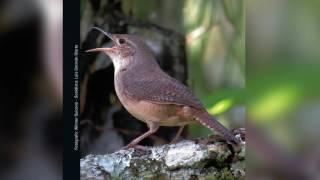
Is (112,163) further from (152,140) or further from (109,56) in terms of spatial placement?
(109,56)

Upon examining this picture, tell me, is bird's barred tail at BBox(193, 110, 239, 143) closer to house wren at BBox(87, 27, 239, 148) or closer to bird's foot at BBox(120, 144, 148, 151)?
house wren at BBox(87, 27, 239, 148)

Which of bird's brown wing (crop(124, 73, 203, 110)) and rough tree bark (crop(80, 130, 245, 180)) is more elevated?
bird's brown wing (crop(124, 73, 203, 110))

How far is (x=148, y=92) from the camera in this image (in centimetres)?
241

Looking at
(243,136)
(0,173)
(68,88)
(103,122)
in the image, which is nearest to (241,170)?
(243,136)

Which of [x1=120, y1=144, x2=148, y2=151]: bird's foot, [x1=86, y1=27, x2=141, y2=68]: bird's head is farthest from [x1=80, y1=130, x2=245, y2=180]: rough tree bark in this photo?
[x1=86, y1=27, x2=141, y2=68]: bird's head

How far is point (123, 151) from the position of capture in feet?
8.03

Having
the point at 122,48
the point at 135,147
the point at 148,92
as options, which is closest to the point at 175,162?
the point at 135,147

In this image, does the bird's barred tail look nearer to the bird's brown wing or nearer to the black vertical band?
the bird's brown wing

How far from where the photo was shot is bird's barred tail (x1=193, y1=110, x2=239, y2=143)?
95.3 inches

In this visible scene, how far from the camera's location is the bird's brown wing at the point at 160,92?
241 centimetres

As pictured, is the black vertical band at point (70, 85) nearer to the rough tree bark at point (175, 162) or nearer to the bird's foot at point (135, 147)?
the rough tree bark at point (175, 162)

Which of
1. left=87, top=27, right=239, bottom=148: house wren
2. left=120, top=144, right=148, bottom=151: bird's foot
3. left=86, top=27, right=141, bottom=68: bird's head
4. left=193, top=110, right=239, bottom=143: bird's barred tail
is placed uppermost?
left=86, top=27, right=141, bottom=68: bird's head

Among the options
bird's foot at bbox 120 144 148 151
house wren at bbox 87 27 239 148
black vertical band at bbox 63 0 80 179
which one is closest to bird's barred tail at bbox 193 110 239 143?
house wren at bbox 87 27 239 148

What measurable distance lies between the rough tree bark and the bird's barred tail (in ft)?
0.11
